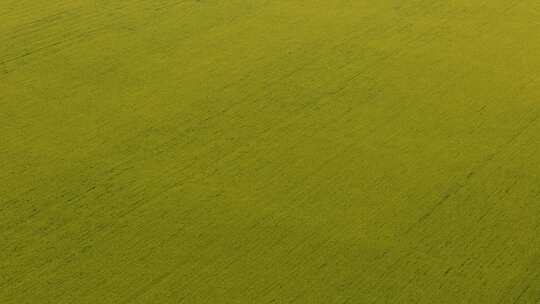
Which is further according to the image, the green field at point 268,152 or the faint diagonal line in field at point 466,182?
the faint diagonal line in field at point 466,182

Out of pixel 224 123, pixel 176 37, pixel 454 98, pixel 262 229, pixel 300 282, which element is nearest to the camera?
pixel 300 282

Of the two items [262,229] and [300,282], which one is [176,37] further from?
[300,282]

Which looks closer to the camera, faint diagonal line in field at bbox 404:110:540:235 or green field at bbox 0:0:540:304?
green field at bbox 0:0:540:304

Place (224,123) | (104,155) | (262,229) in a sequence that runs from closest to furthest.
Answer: (262,229), (104,155), (224,123)

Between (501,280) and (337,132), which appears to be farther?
(337,132)

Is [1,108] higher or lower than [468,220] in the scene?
higher

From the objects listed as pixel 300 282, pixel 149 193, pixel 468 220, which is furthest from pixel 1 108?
pixel 468 220

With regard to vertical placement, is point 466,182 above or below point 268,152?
below
